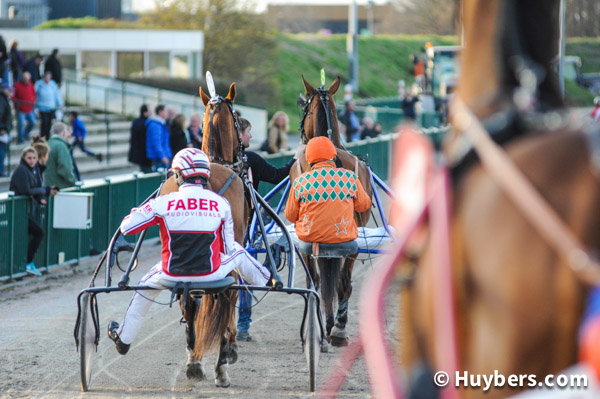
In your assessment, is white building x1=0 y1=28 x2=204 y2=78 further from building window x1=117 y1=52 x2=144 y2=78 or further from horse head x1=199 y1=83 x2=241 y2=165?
horse head x1=199 y1=83 x2=241 y2=165

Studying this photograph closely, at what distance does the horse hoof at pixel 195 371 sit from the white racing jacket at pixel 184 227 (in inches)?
36.5

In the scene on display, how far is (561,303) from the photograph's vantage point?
1855mm

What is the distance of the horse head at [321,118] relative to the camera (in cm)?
925

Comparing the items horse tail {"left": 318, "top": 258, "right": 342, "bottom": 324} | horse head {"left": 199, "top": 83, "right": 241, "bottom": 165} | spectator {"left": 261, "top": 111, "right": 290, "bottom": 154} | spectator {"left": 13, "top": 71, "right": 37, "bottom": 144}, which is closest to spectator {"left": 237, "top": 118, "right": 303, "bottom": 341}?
horse head {"left": 199, "top": 83, "right": 241, "bottom": 165}

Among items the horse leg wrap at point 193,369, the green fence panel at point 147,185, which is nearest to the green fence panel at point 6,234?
the green fence panel at point 147,185

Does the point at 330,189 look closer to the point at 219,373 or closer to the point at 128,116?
the point at 219,373

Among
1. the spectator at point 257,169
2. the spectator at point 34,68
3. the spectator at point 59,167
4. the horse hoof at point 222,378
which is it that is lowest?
the horse hoof at point 222,378

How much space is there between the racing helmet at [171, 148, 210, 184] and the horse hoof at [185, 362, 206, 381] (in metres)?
1.40

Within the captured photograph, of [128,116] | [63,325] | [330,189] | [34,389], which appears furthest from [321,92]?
A: [128,116]

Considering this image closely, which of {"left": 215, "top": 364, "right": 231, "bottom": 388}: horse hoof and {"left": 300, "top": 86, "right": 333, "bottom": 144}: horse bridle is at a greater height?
{"left": 300, "top": 86, "right": 333, "bottom": 144}: horse bridle

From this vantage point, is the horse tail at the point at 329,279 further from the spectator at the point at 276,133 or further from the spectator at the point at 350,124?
the spectator at the point at 350,124

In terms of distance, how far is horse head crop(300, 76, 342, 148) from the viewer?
9.25 meters

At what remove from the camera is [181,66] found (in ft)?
109

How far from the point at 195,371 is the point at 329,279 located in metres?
1.52
